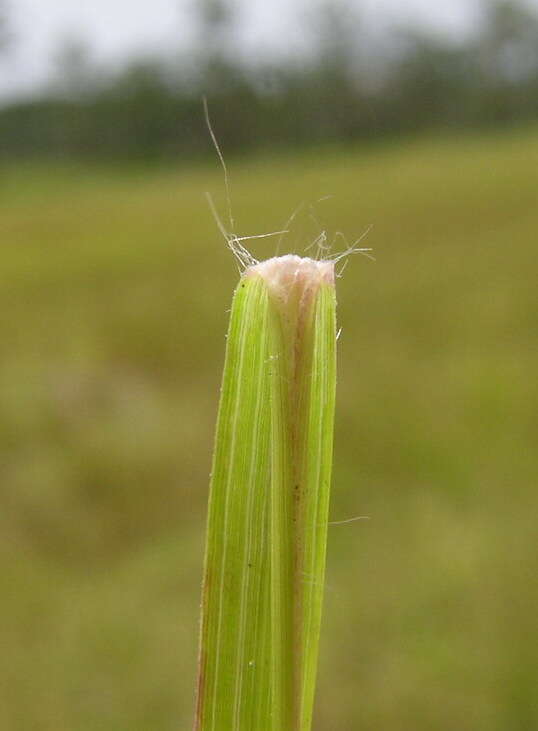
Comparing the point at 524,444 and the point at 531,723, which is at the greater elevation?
the point at 524,444

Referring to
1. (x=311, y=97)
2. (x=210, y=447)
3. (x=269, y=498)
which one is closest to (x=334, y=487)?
(x=210, y=447)

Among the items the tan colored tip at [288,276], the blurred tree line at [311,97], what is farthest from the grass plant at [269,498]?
the blurred tree line at [311,97]

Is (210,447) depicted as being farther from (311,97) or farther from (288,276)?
(311,97)

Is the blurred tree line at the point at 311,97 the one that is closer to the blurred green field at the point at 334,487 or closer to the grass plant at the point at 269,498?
the blurred green field at the point at 334,487

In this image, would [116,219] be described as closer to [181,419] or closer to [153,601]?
[181,419]

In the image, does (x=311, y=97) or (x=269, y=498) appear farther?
(x=311, y=97)

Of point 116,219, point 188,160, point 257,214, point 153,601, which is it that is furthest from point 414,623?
point 188,160

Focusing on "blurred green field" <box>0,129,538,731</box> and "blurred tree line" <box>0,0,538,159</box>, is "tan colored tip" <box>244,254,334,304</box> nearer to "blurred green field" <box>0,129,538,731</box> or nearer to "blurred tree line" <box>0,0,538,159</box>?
"blurred green field" <box>0,129,538,731</box>
